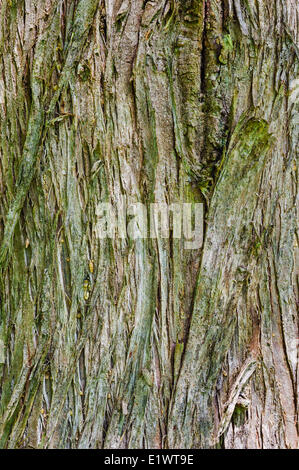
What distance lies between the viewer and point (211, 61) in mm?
1438

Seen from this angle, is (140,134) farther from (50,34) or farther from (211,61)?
(50,34)

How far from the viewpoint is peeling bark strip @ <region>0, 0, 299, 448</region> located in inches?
56.2

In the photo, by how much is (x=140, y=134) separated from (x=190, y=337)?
75 cm

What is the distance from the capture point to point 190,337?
4.73 ft

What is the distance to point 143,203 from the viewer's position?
4.76 feet

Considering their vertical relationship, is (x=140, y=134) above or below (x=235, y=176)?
above

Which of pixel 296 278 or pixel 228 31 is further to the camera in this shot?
pixel 296 278

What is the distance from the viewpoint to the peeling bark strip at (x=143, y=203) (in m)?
1.43

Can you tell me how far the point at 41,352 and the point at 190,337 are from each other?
0.54 meters
